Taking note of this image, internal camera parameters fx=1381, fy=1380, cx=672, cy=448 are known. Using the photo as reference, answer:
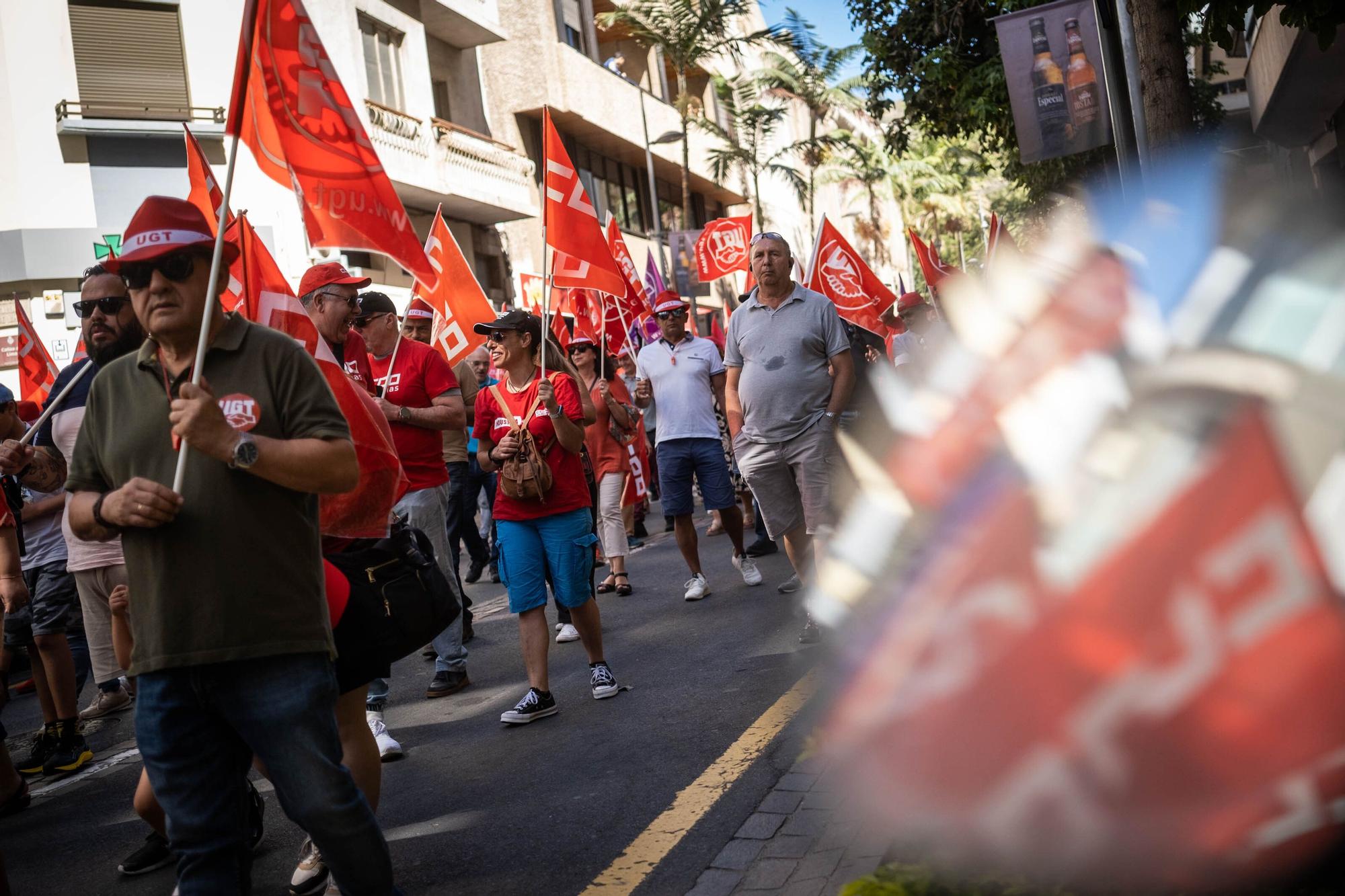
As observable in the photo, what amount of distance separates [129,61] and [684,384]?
48.4ft

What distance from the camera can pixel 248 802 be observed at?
14.6 ft

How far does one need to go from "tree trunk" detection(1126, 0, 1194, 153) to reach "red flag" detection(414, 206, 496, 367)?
4.23 metres

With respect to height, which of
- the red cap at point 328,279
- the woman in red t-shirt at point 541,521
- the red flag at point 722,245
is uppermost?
the red flag at point 722,245

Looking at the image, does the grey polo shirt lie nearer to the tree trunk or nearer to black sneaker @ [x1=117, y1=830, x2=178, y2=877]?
the tree trunk

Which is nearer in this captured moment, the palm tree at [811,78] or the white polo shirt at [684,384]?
the white polo shirt at [684,384]

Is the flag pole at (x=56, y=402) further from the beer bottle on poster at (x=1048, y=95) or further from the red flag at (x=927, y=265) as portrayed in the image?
the red flag at (x=927, y=265)

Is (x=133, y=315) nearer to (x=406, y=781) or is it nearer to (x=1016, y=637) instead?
(x=406, y=781)

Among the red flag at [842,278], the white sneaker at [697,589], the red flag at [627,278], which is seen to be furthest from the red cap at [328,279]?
the red flag at [627,278]

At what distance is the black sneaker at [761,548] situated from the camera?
34.4 feet

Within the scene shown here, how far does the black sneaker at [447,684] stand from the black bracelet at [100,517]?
3895 millimetres

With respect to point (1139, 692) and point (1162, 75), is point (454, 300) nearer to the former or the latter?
point (1162, 75)

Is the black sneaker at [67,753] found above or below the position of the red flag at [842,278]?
below

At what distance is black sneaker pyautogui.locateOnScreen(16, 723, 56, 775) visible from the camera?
250 inches

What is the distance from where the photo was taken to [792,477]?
7.14 metres
